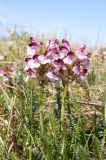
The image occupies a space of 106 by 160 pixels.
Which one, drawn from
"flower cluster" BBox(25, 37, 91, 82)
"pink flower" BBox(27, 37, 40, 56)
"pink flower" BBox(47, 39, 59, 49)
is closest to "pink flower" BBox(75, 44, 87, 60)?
"flower cluster" BBox(25, 37, 91, 82)

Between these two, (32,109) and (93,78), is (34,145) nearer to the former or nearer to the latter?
(32,109)

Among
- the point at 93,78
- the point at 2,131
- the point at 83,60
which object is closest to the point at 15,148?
the point at 2,131

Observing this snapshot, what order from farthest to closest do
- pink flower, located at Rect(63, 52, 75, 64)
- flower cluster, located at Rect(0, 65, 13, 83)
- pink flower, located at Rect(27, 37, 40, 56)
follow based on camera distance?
flower cluster, located at Rect(0, 65, 13, 83)
pink flower, located at Rect(27, 37, 40, 56)
pink flower, located at Rect(63, 52, 75, 64)

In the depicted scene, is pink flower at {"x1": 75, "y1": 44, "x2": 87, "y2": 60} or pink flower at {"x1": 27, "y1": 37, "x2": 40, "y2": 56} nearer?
pink flower at {"x1": 75, "y1": 44, "x2": 87, "y2": 60}

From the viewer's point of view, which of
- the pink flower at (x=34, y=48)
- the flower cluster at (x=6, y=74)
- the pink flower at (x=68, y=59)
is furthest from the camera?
the flower cluster at (x=6, y=74)

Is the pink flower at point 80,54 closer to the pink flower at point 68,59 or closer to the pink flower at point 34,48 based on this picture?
the pink flower at point 68,59

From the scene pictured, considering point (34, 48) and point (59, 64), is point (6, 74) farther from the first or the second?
point (59, 64)

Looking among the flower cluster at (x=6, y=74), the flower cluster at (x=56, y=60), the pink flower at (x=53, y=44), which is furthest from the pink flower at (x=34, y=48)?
the flower cluster at (x=6, y=74)

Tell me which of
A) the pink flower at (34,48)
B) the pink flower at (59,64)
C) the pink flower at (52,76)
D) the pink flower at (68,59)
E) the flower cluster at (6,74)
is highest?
the pink flower at (34,48)

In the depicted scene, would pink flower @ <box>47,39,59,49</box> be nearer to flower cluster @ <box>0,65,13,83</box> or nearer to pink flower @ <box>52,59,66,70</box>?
pink flower @ <box>52,59,66,70</box>
